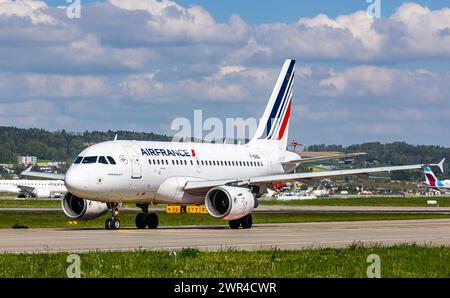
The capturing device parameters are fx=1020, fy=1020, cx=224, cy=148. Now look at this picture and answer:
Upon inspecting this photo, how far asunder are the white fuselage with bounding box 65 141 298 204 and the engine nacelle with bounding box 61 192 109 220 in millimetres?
2318

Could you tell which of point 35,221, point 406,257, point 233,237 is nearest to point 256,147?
point 35,221

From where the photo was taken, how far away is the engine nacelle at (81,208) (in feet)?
171

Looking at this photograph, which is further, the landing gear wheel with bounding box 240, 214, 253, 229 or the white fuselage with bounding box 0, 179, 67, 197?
the white fuselage with bounding box 0, 179, 67, 197

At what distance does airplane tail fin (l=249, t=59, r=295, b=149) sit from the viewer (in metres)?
63.2

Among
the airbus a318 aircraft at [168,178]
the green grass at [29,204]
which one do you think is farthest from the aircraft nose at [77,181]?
the green grass at [29,204]

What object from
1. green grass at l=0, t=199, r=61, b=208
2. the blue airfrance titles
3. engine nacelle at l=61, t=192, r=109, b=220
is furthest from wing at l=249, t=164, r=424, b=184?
green grass at l=0, t=199, r=61, b=208

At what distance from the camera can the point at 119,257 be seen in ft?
92.9

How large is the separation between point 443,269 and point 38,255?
11274mm

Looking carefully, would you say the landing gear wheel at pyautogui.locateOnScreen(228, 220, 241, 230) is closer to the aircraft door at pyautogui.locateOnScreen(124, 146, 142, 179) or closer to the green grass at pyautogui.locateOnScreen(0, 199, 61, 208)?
the aircraft door at pyautogui.locateOnScreen(124, 146, 142, 179)

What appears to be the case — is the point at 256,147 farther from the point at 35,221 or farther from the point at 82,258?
the point at 82,258

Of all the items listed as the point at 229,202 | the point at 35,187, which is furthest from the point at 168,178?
the point at 35,187

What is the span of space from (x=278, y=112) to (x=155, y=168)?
46.8 ft
